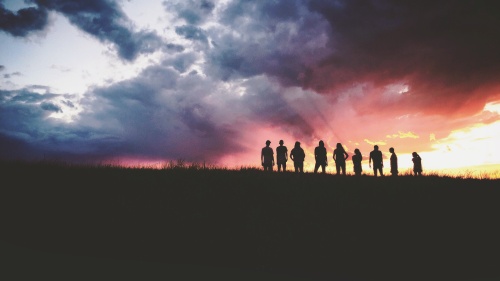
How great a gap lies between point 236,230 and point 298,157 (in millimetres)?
8485

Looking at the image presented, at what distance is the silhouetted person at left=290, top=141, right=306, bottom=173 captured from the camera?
1584 centimetres

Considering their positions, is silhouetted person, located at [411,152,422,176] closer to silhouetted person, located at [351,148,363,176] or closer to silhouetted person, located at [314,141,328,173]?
silhouetted person, located at [351,148,363,176]

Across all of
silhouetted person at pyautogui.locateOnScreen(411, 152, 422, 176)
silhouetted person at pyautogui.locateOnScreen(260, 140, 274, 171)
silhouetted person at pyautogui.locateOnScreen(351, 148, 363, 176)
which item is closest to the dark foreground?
silhouetted person at pyautogui.locateOnScreen(260, 140, 274, 171)

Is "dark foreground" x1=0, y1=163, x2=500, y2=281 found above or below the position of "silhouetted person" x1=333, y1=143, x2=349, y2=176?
below

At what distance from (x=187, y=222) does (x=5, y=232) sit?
5282 millimetres

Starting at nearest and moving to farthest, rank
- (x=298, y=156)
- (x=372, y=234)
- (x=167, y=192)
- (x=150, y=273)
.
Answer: (x=150, y=273), (x=372, y=234), (x=167, y=192), (x=298, y=156)

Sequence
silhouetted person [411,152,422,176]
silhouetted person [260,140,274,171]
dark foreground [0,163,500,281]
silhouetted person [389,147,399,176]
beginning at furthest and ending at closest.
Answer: silhouetted person [411,152,422,176] → silhouetted person [389,147,399,176] → silhouetted person [260,140,274,171] → dark foreground [0,163,500,281]

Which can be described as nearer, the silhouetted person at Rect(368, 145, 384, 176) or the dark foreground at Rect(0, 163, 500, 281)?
the dark foreground at Rect(0, 163, 500, 281)

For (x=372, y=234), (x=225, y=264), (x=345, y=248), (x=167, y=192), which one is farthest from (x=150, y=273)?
(x=372, y=234)

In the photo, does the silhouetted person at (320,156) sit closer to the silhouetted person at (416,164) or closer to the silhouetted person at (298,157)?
the silhouetted person at (298,157)

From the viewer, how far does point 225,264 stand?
6.88 m

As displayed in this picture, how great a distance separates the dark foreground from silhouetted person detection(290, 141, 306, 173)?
13.6 ft

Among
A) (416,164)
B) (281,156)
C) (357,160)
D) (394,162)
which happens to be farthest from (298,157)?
Result: (416,164)

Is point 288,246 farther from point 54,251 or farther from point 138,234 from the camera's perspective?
point 54,251
